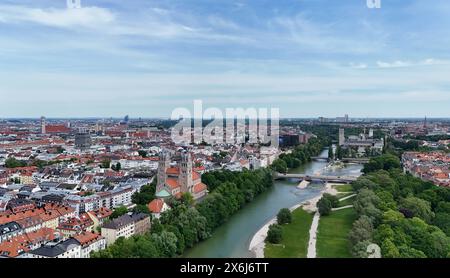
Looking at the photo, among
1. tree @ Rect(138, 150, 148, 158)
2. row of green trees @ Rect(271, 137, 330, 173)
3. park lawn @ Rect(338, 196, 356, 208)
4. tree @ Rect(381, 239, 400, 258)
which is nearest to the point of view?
tree @ Rect(381, 239, 400, 258)

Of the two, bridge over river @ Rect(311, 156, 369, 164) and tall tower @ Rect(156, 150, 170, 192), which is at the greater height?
tall tower @ Rect(156, 150, 170, 192)

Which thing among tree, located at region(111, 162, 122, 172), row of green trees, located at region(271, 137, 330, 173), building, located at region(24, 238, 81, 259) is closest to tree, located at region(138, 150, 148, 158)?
tree, located at region(111, 162, 122, 172)

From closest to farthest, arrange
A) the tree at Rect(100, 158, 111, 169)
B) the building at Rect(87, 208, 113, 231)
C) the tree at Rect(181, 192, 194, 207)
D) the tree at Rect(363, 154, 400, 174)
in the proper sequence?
the building at Rect(87, 208, 113, 231) → the tree at Rect(181, 192, 194, 207) → the tree at Rect(363, 154, 400, 174) → the tree at Rect(100, 158, 111, 169)

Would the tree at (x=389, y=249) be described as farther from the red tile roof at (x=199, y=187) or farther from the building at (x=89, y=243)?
the red tile roof at (x=199, y=187)

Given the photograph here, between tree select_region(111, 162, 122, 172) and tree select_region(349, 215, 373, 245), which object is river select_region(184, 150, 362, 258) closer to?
tree select_region(349, 215, 373, 245)

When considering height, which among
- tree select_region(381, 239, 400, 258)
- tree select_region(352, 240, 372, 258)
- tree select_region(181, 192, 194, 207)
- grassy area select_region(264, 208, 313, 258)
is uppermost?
tree select_region(381, 239, 400, 258)
